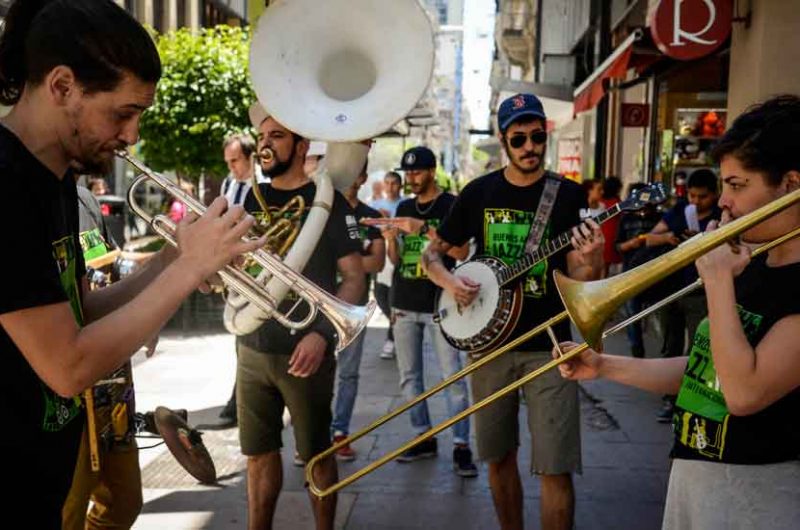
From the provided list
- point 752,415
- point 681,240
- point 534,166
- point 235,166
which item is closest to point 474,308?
point 534,166

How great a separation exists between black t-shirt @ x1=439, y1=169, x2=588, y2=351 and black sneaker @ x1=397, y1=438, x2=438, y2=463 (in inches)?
69.7

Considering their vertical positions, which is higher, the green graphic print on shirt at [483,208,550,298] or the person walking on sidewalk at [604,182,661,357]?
the green graphic print on shirt at [483,208,550,298]

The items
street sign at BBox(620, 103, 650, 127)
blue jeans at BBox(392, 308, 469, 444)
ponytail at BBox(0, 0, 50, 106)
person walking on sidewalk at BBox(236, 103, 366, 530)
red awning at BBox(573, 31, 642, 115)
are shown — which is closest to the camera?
ponytail at BBox(0, 0, 50, 106)

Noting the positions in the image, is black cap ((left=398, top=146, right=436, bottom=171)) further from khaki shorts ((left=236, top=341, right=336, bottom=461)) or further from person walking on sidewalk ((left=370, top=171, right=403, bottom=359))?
khaki shorts ((left=236, top=341, right=336, bottom=461))

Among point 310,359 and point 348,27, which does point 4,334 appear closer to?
point 310,359

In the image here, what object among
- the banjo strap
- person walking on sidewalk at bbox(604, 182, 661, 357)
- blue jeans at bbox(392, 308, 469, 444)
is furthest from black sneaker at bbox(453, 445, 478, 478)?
person walking on sidewalk at bbox(604, 182, 661, 357)

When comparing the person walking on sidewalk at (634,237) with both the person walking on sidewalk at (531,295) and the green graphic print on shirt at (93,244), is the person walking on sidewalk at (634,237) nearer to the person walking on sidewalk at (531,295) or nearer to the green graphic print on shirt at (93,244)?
the person walking on sidewalk at (531,295)

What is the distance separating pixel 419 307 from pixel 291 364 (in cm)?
201

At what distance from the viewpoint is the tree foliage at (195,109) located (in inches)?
388

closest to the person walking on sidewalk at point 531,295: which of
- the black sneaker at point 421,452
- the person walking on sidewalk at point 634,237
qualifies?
the black sneaker at point 421,452

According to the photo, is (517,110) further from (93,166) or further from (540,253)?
(93,166)

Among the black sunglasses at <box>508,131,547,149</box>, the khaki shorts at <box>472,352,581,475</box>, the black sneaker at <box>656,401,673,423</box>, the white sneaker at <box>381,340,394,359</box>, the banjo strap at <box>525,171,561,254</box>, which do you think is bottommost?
the white sneaker at <box>381,340,394,359</box>

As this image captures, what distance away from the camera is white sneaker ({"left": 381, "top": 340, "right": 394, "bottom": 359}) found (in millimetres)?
8070

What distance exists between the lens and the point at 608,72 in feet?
27.9
